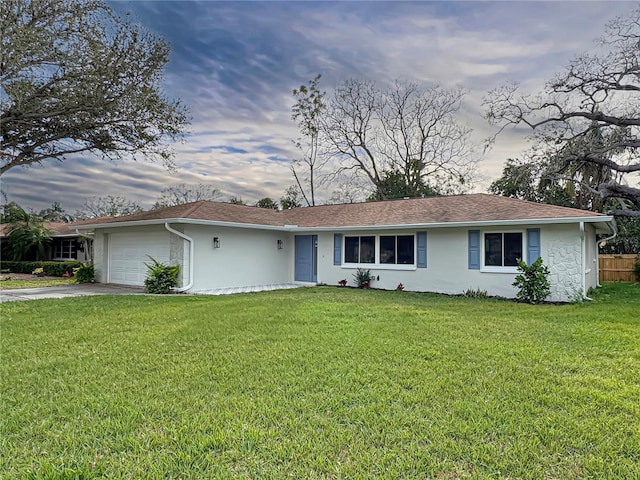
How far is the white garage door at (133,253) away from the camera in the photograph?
1376cm

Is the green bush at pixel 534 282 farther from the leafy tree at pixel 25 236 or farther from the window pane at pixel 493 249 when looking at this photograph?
the leafy tree at pixel 25 236

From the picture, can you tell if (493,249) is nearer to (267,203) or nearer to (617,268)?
(617,268)

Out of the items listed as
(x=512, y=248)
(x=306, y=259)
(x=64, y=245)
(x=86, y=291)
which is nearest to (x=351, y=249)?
(x=306, y=259)

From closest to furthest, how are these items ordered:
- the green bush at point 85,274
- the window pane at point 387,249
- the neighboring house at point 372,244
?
the neighboring house at point 372,244
the window pane at point 387,249
the green bush at point 85,274

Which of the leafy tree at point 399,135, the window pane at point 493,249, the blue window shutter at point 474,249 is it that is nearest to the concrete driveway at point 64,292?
the blue window shutter at point 474,249

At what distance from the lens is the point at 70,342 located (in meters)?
6.00

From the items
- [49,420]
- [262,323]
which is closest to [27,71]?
[262,323]

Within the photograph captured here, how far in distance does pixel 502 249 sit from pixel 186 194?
30.3 meters

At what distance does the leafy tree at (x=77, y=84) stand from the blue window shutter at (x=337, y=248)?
22.9ft

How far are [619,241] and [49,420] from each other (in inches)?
1014

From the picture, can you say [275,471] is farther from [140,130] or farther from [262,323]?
[140,130]

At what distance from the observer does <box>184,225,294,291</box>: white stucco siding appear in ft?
43.5

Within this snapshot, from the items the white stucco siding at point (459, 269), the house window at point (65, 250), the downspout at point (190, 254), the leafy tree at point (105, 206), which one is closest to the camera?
the white stucco siding at point (459, 269)

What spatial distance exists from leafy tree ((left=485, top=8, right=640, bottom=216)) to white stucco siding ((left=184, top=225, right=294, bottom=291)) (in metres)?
12.7
